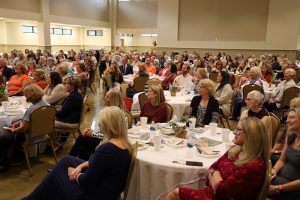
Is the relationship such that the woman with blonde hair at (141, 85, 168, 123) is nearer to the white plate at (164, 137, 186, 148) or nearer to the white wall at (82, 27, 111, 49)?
the white plate at (164, 137, 186, 148)

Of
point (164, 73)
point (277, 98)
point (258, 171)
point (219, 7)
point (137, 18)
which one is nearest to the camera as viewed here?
point (258, 171)

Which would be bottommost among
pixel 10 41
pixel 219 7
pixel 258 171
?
pixel 258 171

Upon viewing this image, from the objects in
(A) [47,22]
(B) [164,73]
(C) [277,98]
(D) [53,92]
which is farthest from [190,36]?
(D) [53,92]

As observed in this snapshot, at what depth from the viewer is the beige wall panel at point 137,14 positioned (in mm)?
21391

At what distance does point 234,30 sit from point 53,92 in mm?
14971

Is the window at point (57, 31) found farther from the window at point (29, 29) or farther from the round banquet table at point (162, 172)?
the round banquet table at point (162, 172)

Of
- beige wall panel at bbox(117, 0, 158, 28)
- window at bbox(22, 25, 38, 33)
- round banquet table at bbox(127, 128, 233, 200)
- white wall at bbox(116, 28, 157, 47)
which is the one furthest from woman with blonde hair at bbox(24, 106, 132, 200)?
white wall at bbox(116, 28, 157, 47)

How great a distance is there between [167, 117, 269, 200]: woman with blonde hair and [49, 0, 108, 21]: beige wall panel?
1717cm

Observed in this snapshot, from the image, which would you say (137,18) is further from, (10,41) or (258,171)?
(258,171)

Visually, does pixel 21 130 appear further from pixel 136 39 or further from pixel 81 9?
pixel 136 39

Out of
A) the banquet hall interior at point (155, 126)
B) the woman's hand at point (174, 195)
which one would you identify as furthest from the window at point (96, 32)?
the woman's hand at point (174, 195)

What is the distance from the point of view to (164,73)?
9055 mm

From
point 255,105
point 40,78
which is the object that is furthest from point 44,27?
point 255,105

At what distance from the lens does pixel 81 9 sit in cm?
1980
